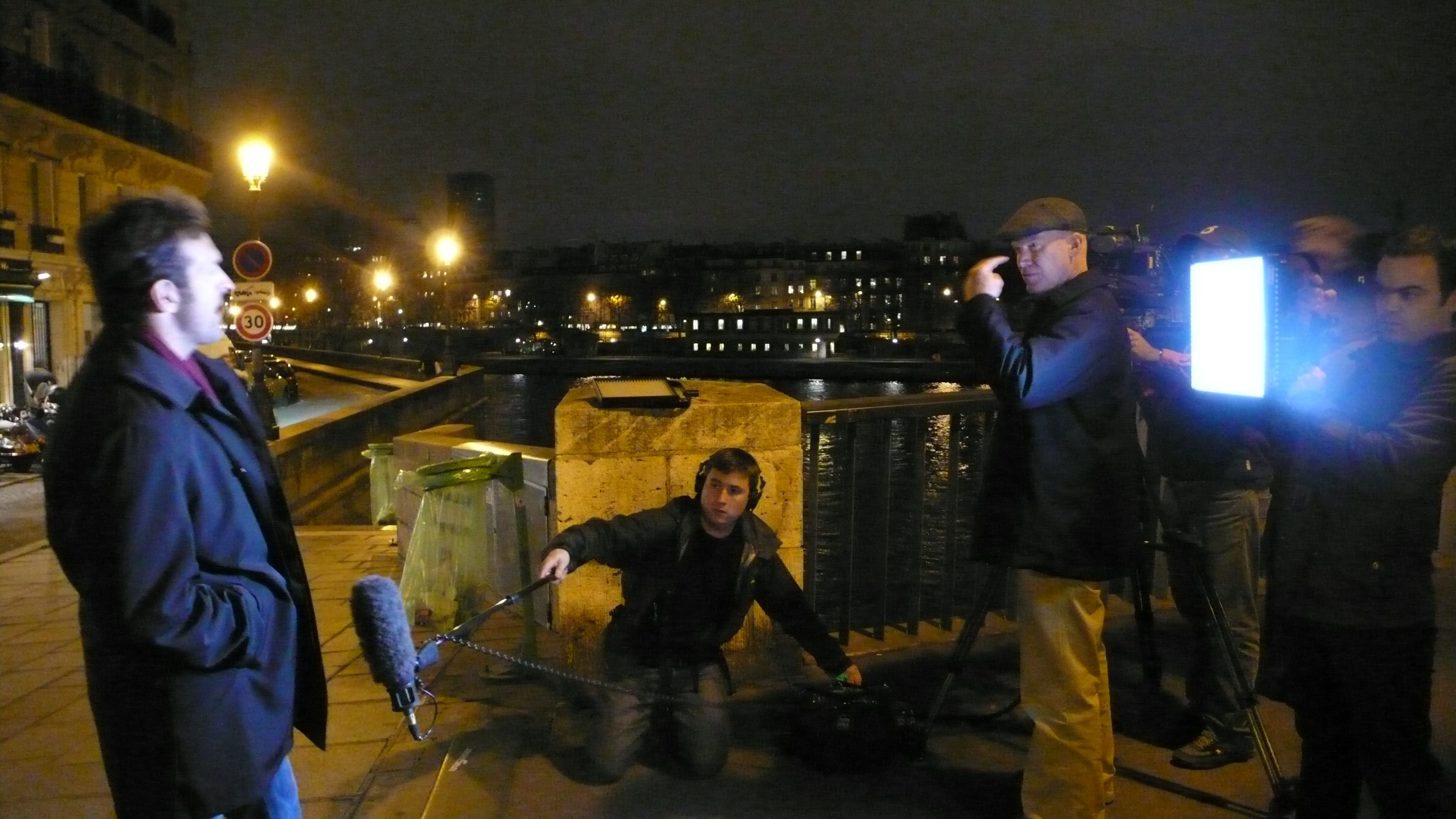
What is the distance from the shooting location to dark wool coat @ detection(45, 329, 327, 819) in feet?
6.73

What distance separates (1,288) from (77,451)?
78.4 feet

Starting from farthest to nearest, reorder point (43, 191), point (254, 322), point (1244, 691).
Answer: point (43, 191), point (254, 322), point (1244, 691)

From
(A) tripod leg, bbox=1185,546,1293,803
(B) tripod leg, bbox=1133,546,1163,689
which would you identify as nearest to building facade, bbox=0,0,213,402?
(B) tripod leg, bbox=1133,546,1163,689

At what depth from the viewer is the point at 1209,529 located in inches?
163

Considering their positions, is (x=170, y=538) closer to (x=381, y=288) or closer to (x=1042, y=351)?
(x=1042, y=351)

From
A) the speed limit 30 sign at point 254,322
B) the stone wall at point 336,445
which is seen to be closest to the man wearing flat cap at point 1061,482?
the stone wall at point 336,445

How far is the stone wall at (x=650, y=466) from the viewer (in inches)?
184

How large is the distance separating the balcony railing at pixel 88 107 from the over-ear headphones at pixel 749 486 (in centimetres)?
2513

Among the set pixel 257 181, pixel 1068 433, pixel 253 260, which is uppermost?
pixel 257 181

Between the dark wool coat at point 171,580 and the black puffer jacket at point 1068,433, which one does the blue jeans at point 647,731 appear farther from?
the dark wool coat at point 171,580

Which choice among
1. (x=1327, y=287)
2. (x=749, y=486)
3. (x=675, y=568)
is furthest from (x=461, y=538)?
(x=1327, y=287)

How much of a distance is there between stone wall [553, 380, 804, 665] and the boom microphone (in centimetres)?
196

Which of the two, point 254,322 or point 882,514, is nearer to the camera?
point 882,514

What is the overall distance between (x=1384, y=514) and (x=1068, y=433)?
0.85m
